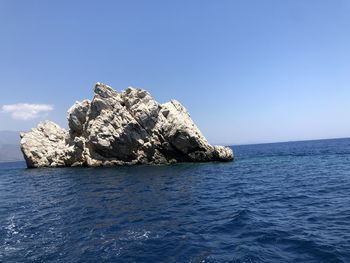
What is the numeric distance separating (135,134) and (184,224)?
1960 inches

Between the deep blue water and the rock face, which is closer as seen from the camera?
the deep blue water

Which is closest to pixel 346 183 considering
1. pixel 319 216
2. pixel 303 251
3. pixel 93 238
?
pixel 319 216

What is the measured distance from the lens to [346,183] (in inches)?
1406

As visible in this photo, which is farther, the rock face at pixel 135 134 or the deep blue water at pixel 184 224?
the rock face at pixel 135 134

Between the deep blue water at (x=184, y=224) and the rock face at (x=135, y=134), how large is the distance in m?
30.7

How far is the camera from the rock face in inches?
2761

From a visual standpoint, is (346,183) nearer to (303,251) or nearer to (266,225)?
(266,225)

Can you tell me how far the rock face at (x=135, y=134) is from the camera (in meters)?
70.1

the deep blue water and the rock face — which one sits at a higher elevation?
the rock face

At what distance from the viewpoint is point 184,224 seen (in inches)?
874

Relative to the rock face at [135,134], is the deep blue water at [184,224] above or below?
below

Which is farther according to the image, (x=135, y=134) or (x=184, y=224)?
(x=135, y=134)

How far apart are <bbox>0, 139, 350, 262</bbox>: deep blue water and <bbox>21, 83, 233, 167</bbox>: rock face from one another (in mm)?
30739

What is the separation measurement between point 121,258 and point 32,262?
14.8 feet
